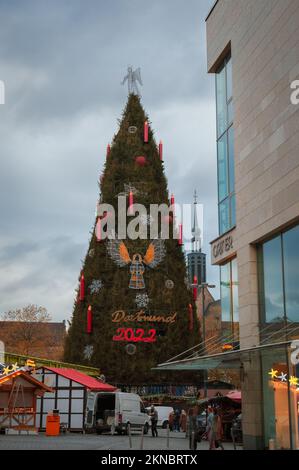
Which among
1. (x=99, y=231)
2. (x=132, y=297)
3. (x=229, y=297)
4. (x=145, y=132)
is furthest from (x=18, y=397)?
(x=145, y=132)

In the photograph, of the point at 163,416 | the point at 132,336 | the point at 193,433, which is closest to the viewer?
the point at 193,433

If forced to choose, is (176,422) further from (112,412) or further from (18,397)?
(18,397)

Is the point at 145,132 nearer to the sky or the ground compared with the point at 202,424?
nearer to the sky

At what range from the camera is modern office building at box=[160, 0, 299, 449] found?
74.5 feet

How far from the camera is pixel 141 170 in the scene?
58875 millimetres

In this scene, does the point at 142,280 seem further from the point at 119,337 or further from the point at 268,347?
the point at 268,347

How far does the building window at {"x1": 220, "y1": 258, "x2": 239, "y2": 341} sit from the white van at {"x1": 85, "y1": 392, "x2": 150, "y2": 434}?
8.95 m

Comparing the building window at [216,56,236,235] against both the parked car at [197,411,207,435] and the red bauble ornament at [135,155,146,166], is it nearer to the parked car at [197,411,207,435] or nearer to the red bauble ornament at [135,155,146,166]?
the parked car at [197,411,207,435]

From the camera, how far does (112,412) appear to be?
1484 inches

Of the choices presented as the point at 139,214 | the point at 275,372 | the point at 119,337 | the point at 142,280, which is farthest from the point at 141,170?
the point at 275,372

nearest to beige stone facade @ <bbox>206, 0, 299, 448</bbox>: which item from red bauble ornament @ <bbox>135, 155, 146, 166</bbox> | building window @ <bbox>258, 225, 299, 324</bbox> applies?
building window @ <bbox>258, 225, 299, 324</bbox>

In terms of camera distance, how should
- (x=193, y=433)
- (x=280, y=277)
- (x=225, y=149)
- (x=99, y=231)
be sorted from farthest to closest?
(x=99, y=231) < (x=225, y=149) < (x=193, y=433) < (x=280, y=277)

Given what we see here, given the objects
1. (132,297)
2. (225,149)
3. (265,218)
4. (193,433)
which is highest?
(225,149)

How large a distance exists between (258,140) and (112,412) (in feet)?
59.8
